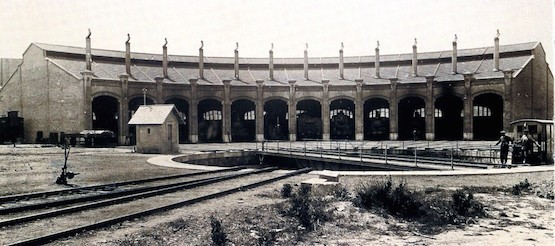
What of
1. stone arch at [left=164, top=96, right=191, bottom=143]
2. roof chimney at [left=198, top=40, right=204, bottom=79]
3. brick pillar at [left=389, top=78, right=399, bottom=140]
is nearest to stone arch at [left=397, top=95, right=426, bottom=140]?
brick pillar at [left=389, top=78, right=399, bottom=140]

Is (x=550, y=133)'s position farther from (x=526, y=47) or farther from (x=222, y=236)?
(x=526, y=47)

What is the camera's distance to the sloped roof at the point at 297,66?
35.8 metres

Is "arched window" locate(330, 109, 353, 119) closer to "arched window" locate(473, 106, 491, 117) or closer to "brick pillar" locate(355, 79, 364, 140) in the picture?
"brick pillar" locate(355, 79, 364, 140)

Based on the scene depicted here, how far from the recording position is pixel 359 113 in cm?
3741

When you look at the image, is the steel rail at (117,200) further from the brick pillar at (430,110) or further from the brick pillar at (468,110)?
the brick pillar at (468,110)

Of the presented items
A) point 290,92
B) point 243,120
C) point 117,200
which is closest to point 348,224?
point 117,200

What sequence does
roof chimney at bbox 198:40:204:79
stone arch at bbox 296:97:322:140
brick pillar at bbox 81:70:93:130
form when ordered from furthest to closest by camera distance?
stone arch at bbox 296:97:322:140
roof chimney at bbox 198:40:204:79
brick pillar at bbox 81:70:93:130

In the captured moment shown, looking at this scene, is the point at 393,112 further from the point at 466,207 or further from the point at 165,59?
the point at 466,207

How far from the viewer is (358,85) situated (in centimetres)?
3719

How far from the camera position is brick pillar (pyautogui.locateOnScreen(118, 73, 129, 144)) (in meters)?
33.2

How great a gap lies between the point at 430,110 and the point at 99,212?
105 feet

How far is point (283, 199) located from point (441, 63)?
1389 inches

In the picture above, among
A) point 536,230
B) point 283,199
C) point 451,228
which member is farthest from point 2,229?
point 536,230

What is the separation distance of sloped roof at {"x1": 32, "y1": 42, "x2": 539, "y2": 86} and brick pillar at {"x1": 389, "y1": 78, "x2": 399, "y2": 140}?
1.97 metres
